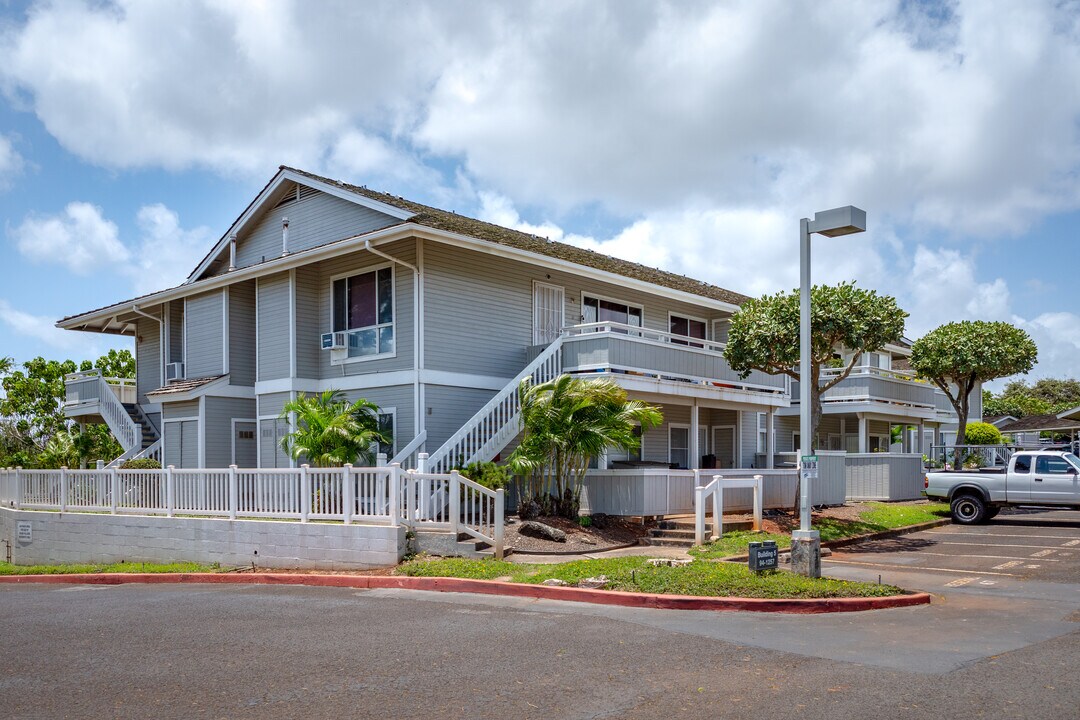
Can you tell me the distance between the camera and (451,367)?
21.3 m

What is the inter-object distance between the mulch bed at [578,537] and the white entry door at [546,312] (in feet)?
19.4

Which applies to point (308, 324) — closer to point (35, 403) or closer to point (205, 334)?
point (205, 334)

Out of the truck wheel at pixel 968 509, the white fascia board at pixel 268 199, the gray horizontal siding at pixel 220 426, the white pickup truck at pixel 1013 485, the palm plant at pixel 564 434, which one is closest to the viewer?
the palm plant at pixel 564 434

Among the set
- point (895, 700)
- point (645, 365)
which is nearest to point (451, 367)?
point (645, 365)

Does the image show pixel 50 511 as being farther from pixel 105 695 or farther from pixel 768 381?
pixel 768 381

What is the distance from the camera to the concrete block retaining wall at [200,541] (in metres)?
15.7

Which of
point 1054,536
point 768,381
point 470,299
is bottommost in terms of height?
point 1054,536

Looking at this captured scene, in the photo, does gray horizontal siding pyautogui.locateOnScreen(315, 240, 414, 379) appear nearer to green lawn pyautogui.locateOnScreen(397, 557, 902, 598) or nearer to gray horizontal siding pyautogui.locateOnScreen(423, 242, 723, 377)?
gray horizontal siding pyautogui.locateOnScreen(423, 242, 723, 377)

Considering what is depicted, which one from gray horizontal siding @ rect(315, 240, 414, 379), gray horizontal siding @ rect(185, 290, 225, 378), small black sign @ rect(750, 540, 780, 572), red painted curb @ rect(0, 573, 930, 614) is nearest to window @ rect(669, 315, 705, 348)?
gray horizontal siding @ rect(315, 240, 414, 379)

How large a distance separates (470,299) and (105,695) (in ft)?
48.8

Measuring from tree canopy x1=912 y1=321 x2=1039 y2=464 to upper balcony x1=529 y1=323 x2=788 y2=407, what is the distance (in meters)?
7.06

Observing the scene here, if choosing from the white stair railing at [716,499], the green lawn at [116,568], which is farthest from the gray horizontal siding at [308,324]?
the white stair railing at [716,499]

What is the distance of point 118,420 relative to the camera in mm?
29016

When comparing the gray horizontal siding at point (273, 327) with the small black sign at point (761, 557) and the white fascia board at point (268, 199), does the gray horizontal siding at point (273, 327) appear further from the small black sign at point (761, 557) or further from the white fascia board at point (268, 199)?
the small black sign at point (761, 557)
